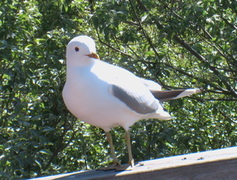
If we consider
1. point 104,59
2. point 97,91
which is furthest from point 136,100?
point 104,59

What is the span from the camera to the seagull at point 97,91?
6.52ft

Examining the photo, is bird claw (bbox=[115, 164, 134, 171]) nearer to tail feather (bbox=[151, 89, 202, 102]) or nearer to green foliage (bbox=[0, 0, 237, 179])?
tail feather (bbox=[151, 89, 202, 102])

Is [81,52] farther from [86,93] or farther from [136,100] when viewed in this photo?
[136,100]

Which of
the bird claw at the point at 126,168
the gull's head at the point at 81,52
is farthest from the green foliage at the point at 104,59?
the gull's head at the point at 81,52

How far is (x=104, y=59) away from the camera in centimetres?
366

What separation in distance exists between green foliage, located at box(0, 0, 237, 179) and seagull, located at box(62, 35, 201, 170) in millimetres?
1072

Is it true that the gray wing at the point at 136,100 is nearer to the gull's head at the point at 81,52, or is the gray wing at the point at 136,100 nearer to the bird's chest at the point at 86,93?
the bird's chest at the point at 86,93

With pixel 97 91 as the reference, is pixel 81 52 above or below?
above

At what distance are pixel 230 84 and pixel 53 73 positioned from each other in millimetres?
1305

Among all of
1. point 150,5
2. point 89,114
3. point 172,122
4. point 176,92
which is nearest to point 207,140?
point 172,122

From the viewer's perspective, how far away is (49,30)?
391cm

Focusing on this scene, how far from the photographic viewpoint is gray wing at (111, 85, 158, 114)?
204 cm

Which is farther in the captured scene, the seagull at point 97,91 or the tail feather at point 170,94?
the tail feather at point 170,94

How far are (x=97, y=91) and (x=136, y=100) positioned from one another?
0.22 metres
